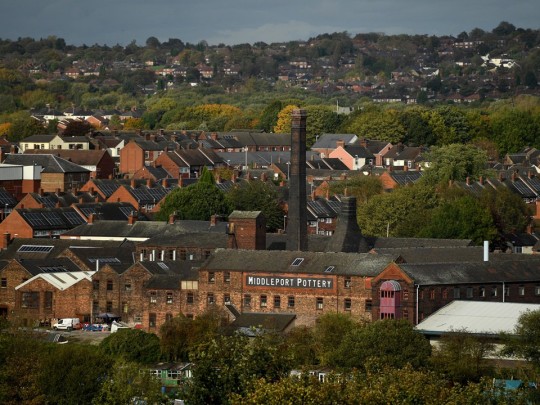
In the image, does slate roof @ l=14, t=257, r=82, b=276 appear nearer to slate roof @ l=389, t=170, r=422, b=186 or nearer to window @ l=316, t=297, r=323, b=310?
window @ l=316, t=297, r=323, b=310

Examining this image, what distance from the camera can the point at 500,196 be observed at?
97938mm

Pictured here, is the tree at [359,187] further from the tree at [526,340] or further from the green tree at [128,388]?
the green tree at [128,388]

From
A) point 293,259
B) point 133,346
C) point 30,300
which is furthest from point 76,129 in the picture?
point 133,346

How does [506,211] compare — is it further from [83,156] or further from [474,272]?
[83,156]

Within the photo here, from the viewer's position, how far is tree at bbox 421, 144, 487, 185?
366 feet

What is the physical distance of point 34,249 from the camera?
86000 mm

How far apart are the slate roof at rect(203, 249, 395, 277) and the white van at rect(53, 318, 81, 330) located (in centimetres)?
628

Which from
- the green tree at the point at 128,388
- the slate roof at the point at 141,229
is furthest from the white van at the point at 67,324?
the green tree at the point at 128,388

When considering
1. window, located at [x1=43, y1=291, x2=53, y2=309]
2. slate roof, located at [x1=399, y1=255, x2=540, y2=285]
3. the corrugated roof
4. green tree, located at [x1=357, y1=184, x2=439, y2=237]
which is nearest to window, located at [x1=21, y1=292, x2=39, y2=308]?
window, located at [x1=43, y1=291, x2=53, y2=309]

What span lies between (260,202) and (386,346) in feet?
132

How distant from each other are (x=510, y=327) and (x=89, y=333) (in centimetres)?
1927

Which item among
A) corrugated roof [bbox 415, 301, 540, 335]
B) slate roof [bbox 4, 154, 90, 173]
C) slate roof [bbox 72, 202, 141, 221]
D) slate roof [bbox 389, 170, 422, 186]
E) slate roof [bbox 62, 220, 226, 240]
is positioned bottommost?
corrugated roof [bbox 415, 301, 540, 335]

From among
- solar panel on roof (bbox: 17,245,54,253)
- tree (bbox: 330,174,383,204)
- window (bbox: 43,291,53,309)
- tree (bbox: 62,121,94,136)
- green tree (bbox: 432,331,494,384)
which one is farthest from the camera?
tree (bbox: 62,121,94,136)

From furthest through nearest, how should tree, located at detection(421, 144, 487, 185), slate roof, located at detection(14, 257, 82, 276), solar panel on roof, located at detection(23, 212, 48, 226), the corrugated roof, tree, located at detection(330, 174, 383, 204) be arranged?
tree, located at detection(421, 144, 487, 185)
tree, located at detection(330, 174, 383, 204)
solar panel on roof, located at detection(23, 212, 48, 226)
slate roof, located at detection(14, 257, 82, 276)
the corrugated roof
